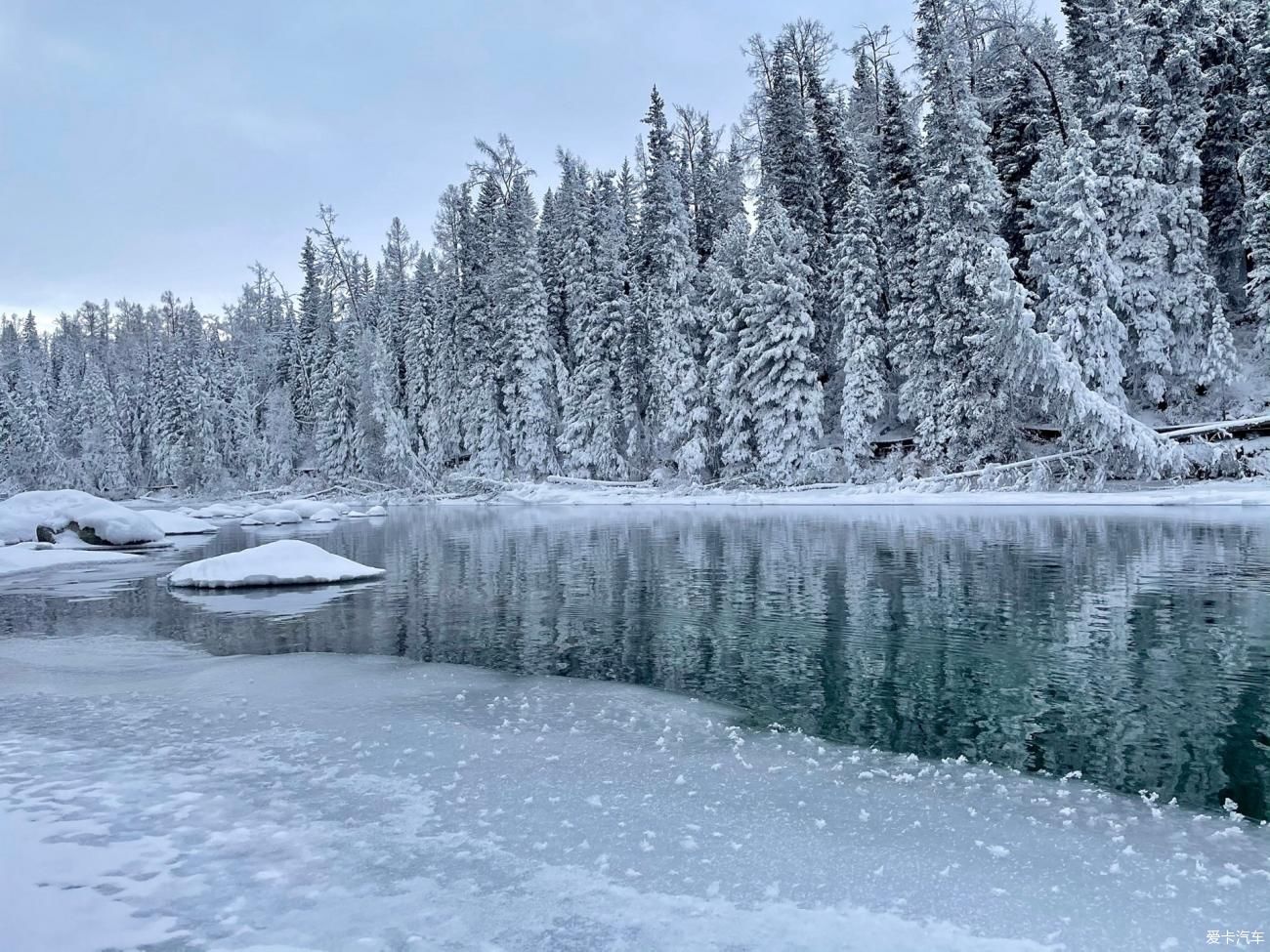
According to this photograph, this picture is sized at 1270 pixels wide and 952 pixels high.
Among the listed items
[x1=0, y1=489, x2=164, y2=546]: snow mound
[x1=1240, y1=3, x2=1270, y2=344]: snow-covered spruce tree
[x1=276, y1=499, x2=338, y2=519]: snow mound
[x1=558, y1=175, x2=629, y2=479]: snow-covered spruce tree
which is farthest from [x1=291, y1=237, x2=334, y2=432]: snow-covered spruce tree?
[x1=1240, y1=3, x2=1270, y2=344]: snow-covered spruce tree

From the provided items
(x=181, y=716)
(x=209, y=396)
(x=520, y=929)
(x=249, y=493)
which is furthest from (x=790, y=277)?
(x=209, y=396)

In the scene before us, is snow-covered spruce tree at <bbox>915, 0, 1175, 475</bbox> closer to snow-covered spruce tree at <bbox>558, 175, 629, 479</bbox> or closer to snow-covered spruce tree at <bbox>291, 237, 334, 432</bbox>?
snow-covered spruce tree at <bbox>558, 175, 629, 479</bbox>

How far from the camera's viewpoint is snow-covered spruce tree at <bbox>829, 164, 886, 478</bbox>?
39031mm

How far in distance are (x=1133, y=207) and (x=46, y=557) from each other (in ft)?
142

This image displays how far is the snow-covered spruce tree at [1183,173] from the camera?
3291 cm

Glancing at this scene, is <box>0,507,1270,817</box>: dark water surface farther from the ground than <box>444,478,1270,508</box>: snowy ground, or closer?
closer

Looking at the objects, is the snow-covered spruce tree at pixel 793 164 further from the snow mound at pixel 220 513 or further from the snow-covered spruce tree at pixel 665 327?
the snow mound at pixel 220 513

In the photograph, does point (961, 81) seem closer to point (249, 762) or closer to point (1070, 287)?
point (1070, 287)

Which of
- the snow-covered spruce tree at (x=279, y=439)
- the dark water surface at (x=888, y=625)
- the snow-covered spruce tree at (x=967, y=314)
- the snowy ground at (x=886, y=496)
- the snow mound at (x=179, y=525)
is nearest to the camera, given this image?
the dark water surface at (x=888, y=625)

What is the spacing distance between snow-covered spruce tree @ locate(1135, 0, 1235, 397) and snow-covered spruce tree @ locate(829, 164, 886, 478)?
12.1 metres

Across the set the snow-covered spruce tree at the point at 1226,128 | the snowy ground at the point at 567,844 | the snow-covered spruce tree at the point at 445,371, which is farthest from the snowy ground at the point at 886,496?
the snowy ground at the point at 567,844

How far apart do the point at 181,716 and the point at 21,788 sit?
215 centimetres

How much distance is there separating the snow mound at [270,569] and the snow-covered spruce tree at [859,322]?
26.9 metres

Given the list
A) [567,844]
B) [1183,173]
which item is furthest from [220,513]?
[1183,173]
